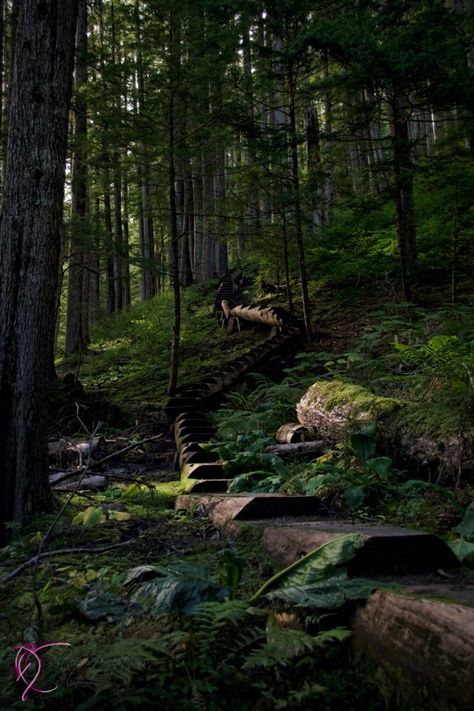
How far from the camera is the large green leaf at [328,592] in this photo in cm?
186

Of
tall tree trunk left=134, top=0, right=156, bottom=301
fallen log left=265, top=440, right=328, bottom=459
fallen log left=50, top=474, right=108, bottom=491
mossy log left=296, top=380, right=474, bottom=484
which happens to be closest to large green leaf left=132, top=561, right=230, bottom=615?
mossy log left=296, top=380, right=474, bottom=484

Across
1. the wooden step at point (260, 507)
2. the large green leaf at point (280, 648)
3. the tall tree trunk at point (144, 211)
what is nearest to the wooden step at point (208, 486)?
the wooden step at point (260, 507)

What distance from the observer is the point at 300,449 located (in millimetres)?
5727

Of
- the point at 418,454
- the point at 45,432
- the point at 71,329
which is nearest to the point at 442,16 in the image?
the point at 418,454

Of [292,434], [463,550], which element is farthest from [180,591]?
[292,434]

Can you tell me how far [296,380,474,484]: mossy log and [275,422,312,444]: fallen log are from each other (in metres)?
0.20

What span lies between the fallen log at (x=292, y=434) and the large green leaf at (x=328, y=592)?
13.8ft

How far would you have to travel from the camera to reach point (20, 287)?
4281 millimetres

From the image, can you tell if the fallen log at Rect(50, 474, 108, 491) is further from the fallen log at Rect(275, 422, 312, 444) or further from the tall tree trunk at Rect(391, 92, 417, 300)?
the tall tree trunk at Rect(391, 92, 417, 300)

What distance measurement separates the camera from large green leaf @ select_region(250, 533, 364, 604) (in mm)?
2012

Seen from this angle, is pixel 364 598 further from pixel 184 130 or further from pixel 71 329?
pixel 71 329

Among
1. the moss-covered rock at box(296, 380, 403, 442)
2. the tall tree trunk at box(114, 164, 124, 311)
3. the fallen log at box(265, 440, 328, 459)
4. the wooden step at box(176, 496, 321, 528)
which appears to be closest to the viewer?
the wooden step at box(176, 496, 321, 528)

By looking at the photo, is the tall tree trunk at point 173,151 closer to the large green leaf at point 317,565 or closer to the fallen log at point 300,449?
the fallen log at point 300,449

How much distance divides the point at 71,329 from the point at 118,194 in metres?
10.1
